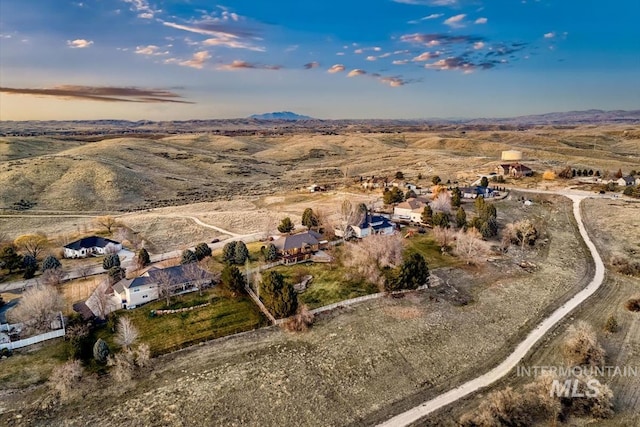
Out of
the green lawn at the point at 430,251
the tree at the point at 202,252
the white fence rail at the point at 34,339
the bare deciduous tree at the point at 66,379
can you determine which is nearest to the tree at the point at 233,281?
the tree at the point at 202,252

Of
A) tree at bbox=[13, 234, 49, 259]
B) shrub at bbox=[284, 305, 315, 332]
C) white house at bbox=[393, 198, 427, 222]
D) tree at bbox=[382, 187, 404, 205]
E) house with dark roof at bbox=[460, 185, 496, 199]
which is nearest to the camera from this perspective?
shrub at bbox=[284, 305, 315, 332]

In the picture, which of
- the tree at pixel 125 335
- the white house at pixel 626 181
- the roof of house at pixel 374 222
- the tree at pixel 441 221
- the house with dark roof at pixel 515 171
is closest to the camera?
the tree at pixel 125 335

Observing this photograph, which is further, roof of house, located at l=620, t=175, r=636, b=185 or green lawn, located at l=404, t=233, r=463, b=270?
roof of house, located at l=620, t=175, r=636, b=185

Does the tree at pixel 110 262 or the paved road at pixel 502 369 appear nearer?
the paved road at pixel 502 369

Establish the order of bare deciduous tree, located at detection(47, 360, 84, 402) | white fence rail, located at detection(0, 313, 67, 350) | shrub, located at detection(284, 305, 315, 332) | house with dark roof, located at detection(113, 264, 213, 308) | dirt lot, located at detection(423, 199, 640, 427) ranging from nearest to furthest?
dirt lot, located at detection(423, 199, 640, 427) → bare deciduous tree, located at detection(47, 360, 84, 402) → white fence rail, located at detection(0, 313, 67, 350) → shrub, located at detection(284, 305, 315, 332) → house with dark roof, located at detection(113, 264, 213, 308)

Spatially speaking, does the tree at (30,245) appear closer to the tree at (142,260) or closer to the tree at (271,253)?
the tree at (142,260)

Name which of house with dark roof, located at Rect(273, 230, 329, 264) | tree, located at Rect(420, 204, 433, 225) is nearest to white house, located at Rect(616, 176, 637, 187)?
tree, located at Rect(420, 204, 433, 225)

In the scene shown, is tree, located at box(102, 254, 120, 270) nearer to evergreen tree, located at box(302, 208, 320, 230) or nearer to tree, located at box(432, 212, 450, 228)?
evergreen tree, located at box(302, 208, 320, 230)
